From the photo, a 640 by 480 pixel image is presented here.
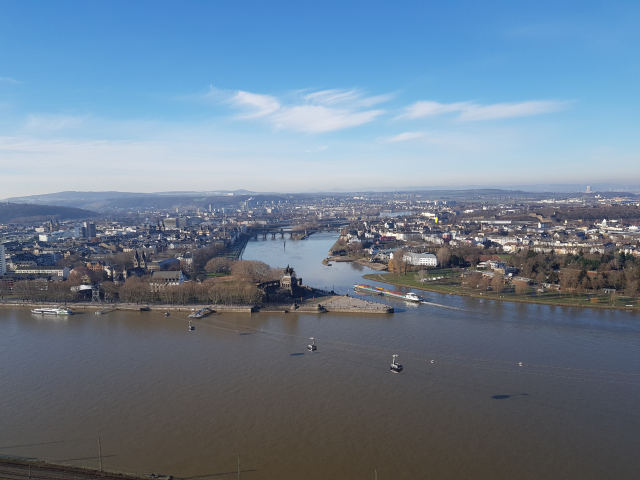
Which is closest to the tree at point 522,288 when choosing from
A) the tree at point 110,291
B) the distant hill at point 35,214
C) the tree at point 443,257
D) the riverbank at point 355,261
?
the tree at point 443,257

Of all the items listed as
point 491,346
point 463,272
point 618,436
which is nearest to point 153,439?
point 618,436

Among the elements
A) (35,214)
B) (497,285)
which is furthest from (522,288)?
(35,214)

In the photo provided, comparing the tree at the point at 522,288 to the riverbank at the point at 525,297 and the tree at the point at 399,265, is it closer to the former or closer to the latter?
the riverbank at the point at 525,297

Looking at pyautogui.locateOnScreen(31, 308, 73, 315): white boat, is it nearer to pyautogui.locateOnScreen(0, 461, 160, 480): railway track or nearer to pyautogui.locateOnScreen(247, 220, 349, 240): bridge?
pyautogui.locateOnScreen(0, 461, 160, 480): railway track

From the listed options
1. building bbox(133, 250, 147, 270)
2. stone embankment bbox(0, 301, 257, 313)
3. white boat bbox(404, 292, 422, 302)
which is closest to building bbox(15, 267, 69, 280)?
building bbox(133, 250, 147, 270)

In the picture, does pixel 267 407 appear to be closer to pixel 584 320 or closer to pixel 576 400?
pixel 576 400

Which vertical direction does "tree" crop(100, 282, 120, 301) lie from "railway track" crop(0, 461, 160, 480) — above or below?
above
